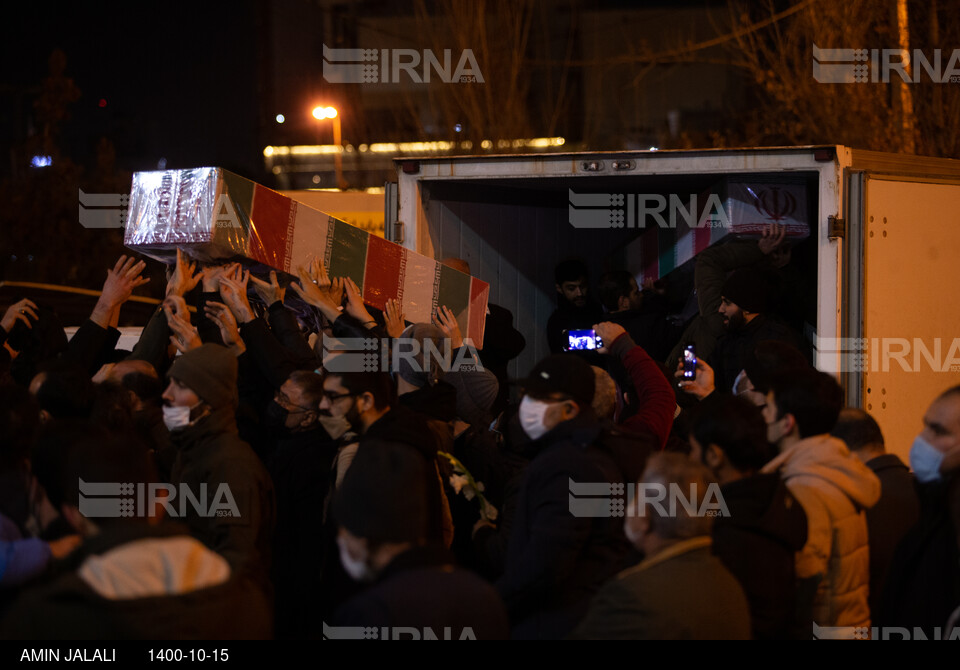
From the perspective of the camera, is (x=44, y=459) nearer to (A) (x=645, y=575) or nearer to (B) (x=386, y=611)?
(B) (x=386, y=611)

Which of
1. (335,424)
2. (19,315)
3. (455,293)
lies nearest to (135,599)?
(335,424)

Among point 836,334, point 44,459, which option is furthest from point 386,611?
point 836,334

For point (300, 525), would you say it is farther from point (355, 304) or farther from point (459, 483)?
point (355, 304)

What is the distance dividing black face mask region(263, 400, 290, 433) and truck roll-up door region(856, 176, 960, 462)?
339 cm

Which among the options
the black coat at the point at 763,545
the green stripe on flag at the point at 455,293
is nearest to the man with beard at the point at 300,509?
the green stripe on flag at the point at 455,293

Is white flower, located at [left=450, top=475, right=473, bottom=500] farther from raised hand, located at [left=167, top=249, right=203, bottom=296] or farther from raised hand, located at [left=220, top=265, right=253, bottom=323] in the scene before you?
raised hand, located at [left=167, top=249, right=203, bottom=296]

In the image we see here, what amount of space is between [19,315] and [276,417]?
2.26 metres

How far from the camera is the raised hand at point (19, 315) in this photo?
22.4 ft

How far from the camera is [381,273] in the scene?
661 cm

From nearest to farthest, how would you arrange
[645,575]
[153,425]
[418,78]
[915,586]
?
1. [645,575]
2. [915,586]
3. [153,425]
4. [418,78]

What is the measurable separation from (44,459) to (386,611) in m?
1.73

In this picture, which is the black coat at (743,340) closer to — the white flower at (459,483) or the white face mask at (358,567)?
the white flower at (459,483)

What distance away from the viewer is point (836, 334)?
6.54 m

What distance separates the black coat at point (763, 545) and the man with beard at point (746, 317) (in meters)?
3.30
